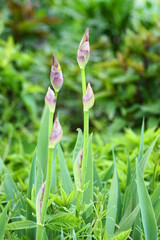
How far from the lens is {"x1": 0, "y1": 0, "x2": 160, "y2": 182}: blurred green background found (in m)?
2.29

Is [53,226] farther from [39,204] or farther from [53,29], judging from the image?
[53,29]

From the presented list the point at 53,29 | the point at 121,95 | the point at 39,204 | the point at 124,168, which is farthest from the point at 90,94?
the point at 53,29

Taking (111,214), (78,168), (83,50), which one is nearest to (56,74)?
(83,50)

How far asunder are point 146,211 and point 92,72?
1861mm

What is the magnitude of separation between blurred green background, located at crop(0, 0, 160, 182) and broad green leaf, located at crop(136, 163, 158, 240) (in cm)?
92

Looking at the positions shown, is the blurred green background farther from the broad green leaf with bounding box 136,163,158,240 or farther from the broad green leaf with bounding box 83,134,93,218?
the broad green leaf with bounding box 136,163,158,240

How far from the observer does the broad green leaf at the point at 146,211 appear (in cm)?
92

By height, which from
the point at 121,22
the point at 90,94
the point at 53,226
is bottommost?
the point at 53,226

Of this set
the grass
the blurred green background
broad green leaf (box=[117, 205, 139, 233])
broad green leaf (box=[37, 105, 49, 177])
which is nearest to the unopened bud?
the grass

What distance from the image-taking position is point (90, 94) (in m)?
0.81

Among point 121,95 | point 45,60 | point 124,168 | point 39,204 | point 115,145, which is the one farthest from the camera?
point 45,60

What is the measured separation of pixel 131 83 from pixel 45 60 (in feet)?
2.20

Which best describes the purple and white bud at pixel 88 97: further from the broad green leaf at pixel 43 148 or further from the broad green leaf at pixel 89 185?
the broad green leaf at pixel 43 148

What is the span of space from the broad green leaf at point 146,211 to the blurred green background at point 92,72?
3.03 ft
